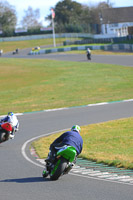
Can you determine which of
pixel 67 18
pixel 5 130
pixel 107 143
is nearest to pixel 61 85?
pixel 107 143

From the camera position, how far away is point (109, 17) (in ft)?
323

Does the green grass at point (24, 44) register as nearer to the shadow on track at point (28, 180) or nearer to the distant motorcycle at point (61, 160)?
the shadow on track at point (28, 180)

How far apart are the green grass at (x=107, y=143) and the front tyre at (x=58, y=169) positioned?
1.99 meters

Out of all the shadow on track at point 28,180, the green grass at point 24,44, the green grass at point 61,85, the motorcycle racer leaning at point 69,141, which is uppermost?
the green grass at point 24,44

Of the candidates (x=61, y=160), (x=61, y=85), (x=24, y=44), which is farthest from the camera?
(x=24, y=44)

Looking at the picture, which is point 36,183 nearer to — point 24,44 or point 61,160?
point 61,160

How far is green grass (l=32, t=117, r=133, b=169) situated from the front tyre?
78.2 inches

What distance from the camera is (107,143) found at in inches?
552

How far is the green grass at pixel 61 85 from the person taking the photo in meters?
26.9

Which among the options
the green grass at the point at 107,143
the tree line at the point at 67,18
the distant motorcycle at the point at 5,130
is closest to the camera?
the green grass at the point at 107,143

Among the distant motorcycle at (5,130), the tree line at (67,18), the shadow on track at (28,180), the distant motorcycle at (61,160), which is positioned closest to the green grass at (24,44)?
the tree line at (67,18)

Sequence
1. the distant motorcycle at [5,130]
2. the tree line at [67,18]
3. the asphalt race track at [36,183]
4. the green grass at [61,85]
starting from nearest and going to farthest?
the asphalt race track at [36,183], the distant motorcycle at [5,130], the green grass at [61,85], the tree line at [67,18]

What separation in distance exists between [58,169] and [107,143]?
522 cm

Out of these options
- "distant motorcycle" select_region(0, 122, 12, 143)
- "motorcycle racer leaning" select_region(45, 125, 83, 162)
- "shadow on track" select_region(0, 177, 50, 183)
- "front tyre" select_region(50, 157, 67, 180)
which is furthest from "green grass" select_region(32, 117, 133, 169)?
"shadow on track" select_region(0, 177, 50, 183)
